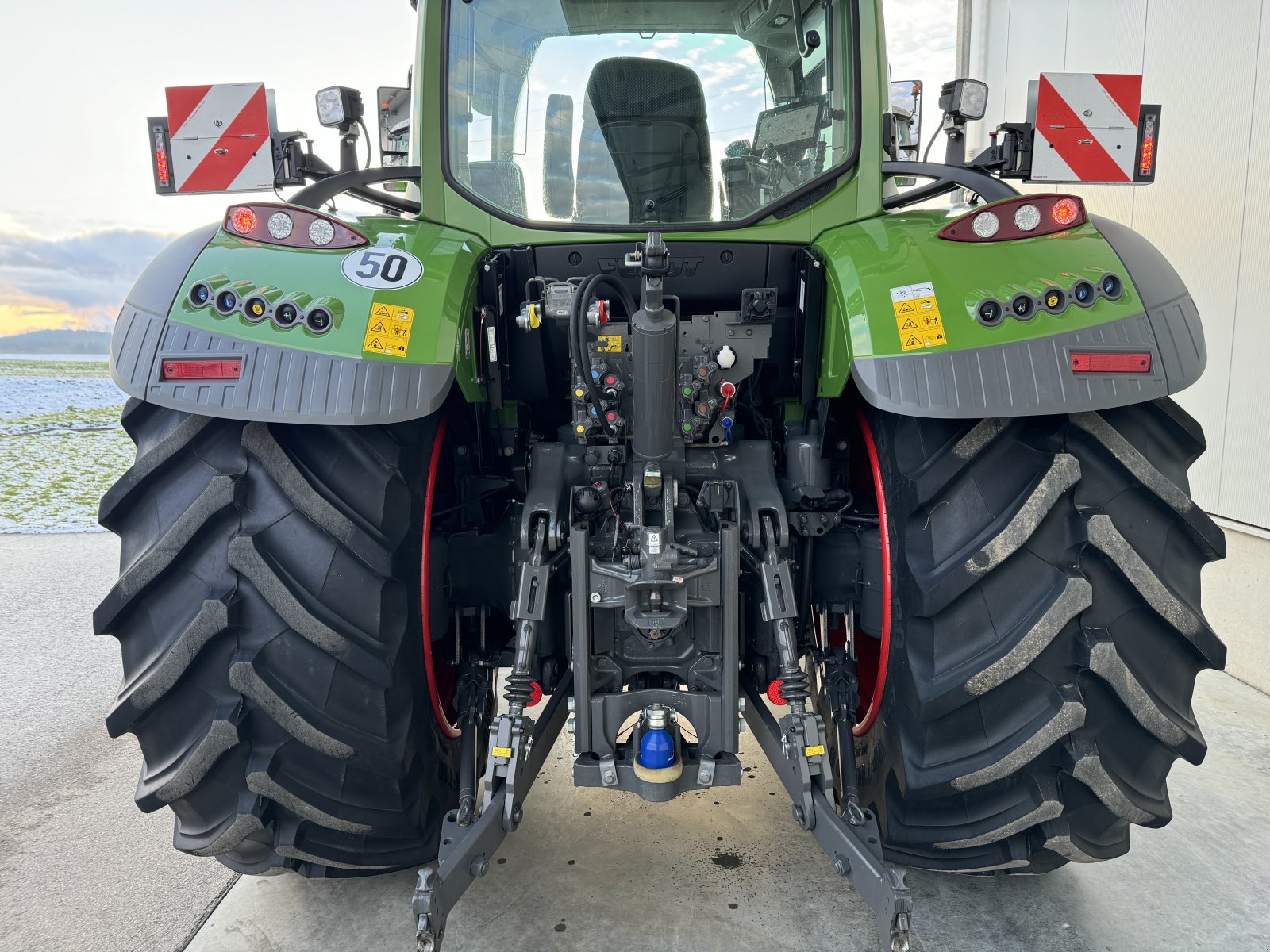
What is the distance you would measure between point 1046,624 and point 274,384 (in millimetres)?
1453

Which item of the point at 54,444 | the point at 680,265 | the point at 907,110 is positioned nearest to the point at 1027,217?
the point at 680,265

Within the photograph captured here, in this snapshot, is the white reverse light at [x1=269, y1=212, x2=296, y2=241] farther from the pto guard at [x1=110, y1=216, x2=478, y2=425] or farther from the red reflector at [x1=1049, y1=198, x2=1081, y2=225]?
the red reflector at [x1=1049, y1=198, x2=1081, y2=225]

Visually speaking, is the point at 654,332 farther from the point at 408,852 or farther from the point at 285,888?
the point at 285,888

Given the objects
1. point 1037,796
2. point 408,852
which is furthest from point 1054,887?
point 408,852

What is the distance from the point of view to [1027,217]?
5.50 feet

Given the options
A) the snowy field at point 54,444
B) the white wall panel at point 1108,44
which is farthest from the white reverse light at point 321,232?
the snowy field at point 54,444

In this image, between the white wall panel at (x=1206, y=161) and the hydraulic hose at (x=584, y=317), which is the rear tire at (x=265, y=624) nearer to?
the hydraulic hose at (x=584, y=317)

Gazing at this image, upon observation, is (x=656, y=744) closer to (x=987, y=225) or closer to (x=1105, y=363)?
(x=1105, y=363)

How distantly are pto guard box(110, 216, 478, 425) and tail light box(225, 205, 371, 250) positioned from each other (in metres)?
0.02

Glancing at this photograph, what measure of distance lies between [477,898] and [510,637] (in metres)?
0.63

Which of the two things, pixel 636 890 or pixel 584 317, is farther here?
pixel 636 890

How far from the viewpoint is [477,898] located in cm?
205

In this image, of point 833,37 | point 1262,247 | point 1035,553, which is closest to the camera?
point 1035,553

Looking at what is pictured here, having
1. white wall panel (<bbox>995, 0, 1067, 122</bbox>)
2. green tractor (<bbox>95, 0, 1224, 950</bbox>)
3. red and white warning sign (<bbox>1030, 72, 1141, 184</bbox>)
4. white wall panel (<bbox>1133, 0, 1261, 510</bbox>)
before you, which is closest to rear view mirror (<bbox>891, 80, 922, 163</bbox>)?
red and white warning sign (<bbox>1030, 72, 1141, 184</bbox>)
